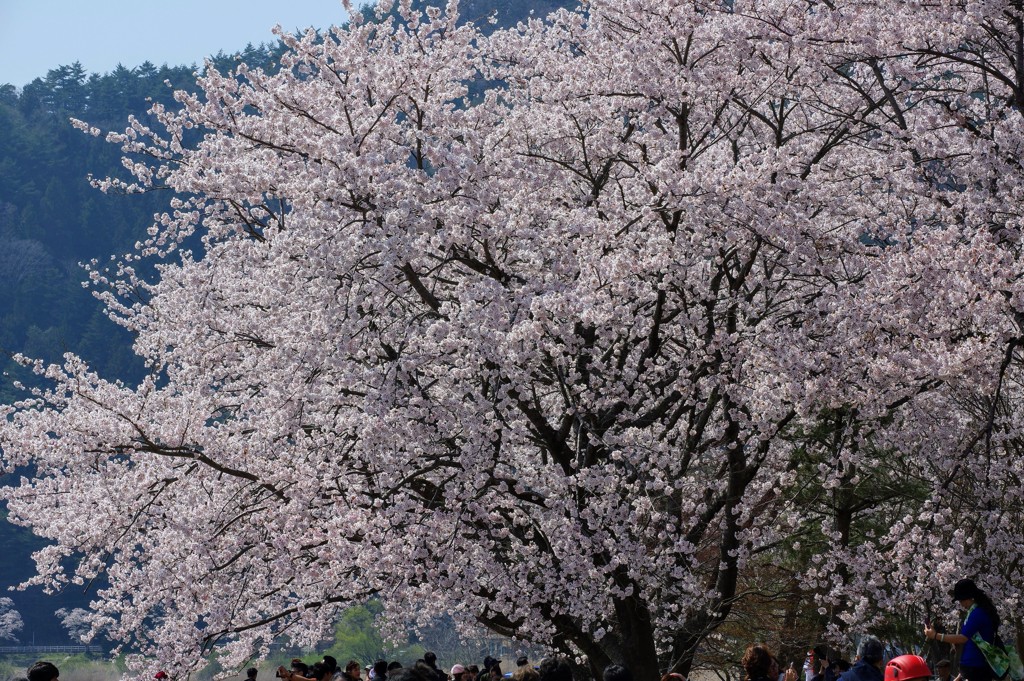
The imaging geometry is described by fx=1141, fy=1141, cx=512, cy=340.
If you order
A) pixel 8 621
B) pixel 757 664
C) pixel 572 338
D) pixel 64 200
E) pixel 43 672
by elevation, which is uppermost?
pixel 64 200

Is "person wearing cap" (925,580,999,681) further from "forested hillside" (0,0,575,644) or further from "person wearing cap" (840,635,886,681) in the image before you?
"forested hillside" (0,0,575,644)

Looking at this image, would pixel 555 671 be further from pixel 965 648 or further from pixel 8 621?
pixel 8 621

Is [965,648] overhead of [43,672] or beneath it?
beneath

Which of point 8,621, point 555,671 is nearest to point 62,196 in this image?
point 8,621

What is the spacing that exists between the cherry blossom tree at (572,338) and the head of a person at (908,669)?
5334mm

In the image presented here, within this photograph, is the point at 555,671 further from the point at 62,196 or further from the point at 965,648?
the point at 62,196

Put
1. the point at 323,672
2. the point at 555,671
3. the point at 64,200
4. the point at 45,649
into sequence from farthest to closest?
the point at 64,200
the point at 45,649
the point at 323,672
the point at 555,671

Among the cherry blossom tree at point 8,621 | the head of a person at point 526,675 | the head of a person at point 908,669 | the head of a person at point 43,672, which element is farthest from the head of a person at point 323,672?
the cherry blossom tree at point 8,621

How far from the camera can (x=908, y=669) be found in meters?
5.14

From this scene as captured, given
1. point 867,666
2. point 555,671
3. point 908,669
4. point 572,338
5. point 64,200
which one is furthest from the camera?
point 64,200

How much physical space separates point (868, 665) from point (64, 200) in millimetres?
146071

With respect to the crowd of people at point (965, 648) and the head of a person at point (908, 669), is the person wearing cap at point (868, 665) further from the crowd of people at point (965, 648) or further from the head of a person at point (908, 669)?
the head of a person at point (908, 669)

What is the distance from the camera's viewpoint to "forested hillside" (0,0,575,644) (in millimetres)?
127000

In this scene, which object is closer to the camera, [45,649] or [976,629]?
[976,629]
